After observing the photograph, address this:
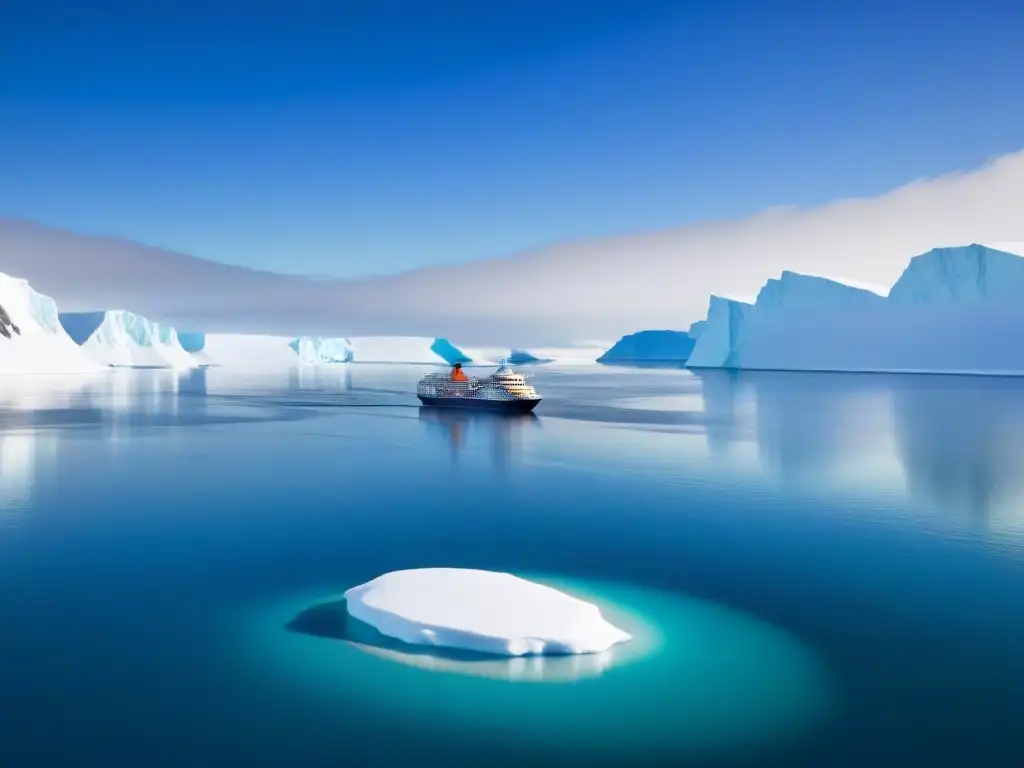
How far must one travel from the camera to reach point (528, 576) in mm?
13430

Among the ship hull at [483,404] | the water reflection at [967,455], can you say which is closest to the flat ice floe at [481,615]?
the water reflection at [967,455]

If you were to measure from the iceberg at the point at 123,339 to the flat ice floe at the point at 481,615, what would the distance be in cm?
13542

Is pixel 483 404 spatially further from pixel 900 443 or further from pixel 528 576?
pixel 528 576

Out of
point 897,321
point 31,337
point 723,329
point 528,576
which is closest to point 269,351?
point 31,337

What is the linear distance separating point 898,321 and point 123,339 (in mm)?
113943

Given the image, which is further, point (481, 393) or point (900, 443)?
point (481, 393)

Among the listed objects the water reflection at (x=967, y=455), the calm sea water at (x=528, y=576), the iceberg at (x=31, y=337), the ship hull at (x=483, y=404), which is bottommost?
the calm sea water at (x=528, y=576)

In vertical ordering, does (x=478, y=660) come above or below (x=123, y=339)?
below

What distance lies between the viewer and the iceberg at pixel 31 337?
94.6 m

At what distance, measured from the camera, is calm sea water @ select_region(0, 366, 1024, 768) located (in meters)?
8.05

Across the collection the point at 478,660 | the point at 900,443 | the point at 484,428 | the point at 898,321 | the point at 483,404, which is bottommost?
the point at 478,660

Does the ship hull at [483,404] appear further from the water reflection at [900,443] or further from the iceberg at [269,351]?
the iceberg at [269,351]

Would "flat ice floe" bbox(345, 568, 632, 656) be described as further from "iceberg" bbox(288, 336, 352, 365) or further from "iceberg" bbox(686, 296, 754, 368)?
"iceberg" bbox(288, 336, 352, 365)

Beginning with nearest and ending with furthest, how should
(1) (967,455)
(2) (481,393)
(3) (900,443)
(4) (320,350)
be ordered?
(1) (967,455)
(3) (900,443)
(2) (481,393)
(4) (320,350)
